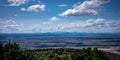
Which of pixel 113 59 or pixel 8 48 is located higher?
pixel 8 48

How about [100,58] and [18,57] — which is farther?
[100,58]

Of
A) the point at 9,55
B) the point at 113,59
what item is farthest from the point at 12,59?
the point at 113,59

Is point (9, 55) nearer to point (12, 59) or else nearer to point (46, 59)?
point (12, 59)

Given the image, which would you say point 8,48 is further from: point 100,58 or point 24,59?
point 100,58

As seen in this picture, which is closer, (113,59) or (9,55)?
(9,55)

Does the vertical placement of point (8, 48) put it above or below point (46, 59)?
above

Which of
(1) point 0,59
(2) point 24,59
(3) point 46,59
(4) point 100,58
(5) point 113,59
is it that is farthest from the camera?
(5) point 113,59

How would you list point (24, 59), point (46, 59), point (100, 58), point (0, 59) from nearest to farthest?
point (0, 59), point (24, 59), point (100, 58), point (46, 59)

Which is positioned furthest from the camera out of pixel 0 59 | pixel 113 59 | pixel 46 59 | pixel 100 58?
pixel 113 59

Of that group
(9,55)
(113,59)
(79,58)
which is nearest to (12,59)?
(9,55)
